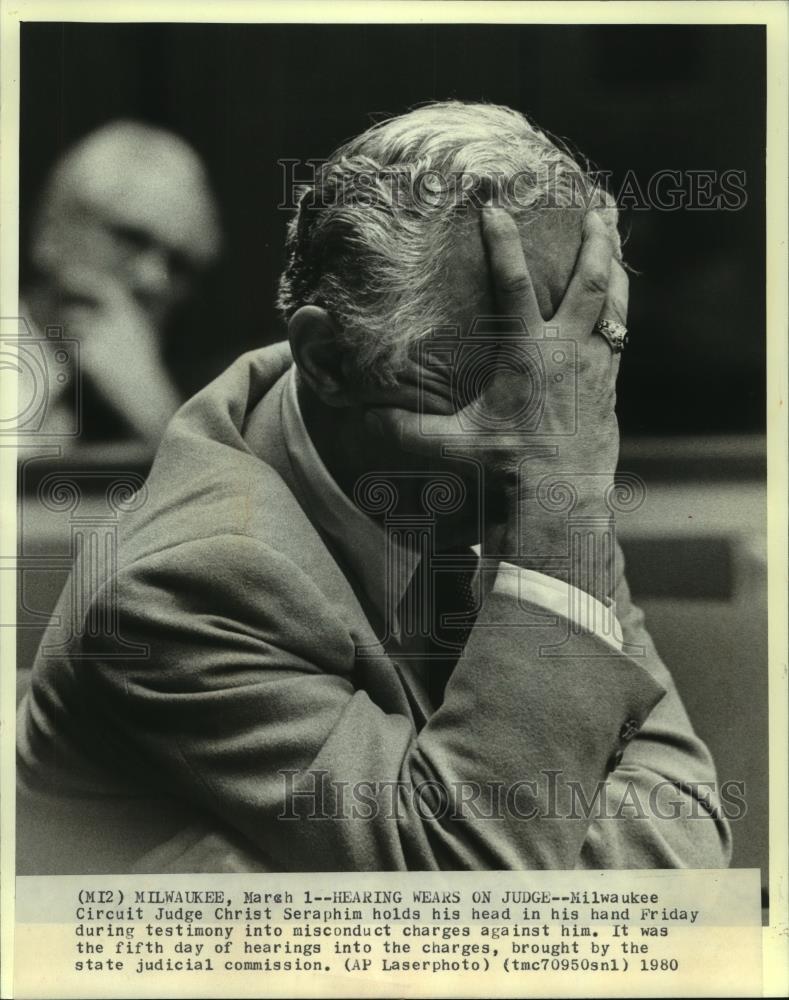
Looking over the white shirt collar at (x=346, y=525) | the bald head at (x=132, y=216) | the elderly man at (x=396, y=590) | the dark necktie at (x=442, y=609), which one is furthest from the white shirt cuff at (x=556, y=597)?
the bald head at (x=132, y=216)

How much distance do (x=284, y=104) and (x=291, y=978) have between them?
2.46 m

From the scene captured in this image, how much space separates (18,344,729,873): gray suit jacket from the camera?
9.73 ft

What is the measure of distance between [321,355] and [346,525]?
47 cm

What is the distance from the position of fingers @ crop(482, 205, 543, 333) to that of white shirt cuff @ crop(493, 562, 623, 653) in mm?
691

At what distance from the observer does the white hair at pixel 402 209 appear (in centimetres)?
300

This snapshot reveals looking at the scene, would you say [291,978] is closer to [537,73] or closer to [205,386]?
[205,386]

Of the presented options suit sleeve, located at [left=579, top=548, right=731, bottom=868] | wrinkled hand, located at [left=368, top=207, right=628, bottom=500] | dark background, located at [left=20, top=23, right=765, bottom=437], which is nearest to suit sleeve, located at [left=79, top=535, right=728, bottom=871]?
suit sleeve, located at [left=579, top=548, right=731, bottom=868]

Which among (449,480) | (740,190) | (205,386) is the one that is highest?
(740,190)

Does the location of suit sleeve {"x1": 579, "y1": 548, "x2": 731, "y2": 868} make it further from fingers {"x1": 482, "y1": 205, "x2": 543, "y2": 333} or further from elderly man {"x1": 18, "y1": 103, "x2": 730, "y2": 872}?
fingers {"x1": 482, "y1": 205, "x2": 543, "y2": 333}

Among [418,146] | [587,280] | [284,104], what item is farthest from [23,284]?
[587,280]

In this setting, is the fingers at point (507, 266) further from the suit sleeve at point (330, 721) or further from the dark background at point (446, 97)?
the suit sleeve at point (330, 721)

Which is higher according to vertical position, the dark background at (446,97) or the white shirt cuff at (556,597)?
the dark background at (446,97)

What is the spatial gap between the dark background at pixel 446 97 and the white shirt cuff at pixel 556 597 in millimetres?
510

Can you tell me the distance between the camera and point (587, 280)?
9.92 feet
